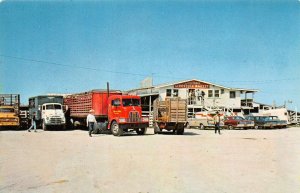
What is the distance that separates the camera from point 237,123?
38.8 meters

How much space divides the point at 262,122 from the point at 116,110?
21.4 metres

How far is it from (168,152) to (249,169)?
4.39 metres

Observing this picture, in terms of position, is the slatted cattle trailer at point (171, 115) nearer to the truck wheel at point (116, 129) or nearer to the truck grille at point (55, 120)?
the truck wheel at point (116, 129)

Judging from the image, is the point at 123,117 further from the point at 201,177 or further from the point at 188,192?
the point at 188,192

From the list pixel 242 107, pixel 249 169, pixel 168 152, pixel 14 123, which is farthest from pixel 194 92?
pixel 249 169

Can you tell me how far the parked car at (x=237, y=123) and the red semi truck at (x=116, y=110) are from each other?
15.2m

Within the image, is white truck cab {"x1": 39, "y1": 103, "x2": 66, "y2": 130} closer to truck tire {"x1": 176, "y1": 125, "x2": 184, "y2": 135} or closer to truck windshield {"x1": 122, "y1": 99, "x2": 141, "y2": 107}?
truck windshield {"x1": 122, "y1": 99, "x2": 141, "y2": 107}

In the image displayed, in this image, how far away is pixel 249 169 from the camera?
10352 mm

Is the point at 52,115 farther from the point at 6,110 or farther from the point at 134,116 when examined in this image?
the point at 134,116

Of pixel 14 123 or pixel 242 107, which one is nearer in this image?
pixel 14 123

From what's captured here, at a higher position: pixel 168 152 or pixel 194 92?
pixel 194 92

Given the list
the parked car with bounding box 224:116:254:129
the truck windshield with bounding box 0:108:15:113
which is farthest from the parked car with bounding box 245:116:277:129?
the truck windshield with bounding box 0:108:15:113

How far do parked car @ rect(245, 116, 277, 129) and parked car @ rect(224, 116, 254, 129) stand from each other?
933 mm

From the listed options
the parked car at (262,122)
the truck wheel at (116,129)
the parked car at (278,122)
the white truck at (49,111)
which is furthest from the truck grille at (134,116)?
the parked car at (278,122)
